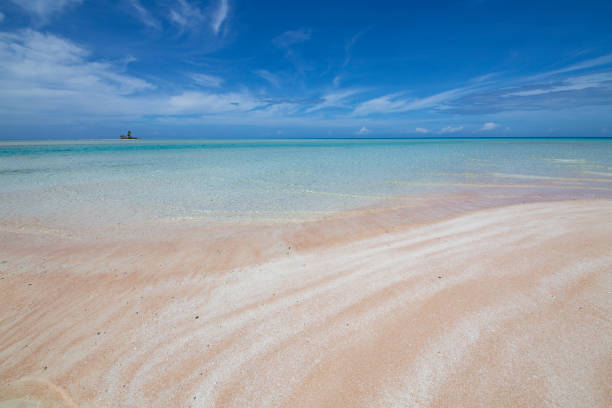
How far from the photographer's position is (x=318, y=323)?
294cm

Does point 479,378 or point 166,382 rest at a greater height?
point 479,378

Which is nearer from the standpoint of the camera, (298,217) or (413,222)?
(413,222)

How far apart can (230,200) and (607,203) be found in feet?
39.2

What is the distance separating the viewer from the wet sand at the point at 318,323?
218 cm

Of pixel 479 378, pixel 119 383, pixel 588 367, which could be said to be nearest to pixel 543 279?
pixel 588 367

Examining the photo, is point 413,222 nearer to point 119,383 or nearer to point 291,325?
point 291,325

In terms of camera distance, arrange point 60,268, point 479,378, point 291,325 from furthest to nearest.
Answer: point 60,268, point 291,325, point 479,378

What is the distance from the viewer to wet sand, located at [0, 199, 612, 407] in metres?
2.18

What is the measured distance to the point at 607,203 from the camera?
24.9ft

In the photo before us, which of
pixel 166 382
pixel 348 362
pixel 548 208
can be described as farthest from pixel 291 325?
pixel 548 208

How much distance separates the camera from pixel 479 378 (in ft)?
7.10

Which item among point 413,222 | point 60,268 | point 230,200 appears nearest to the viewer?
point 60,268

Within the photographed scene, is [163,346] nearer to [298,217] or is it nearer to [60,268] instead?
[60,268]

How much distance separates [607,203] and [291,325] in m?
10.3
